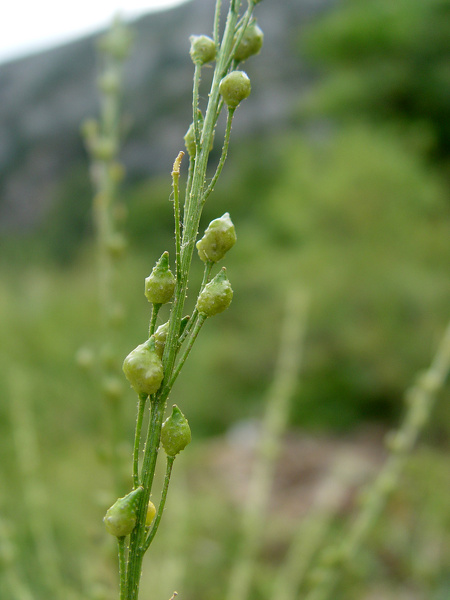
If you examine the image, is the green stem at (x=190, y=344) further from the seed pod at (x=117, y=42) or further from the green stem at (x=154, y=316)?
the seed pod at (x=117, y=42)

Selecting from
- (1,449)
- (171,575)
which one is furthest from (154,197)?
(171,575)

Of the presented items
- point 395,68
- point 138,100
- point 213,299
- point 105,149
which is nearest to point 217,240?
point 213,299

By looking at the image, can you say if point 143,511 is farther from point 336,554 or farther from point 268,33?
point 268,33

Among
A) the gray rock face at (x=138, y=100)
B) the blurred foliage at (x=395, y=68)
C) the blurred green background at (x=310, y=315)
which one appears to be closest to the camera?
the blurred green background at (x=310, y=315)

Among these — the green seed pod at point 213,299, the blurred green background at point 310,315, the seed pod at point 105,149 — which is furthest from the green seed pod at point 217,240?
the blurred green background at point 310,315

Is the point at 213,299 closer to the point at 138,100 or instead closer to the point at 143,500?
the point at 143,500

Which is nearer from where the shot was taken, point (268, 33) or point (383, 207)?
point (383, 207)

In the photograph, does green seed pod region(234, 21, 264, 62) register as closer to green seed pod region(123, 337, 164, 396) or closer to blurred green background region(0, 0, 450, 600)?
green seed pod region(123, 337, 164, 396)
